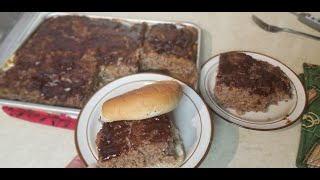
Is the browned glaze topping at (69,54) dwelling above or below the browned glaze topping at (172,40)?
below

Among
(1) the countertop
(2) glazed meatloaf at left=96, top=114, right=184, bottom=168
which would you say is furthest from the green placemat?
(2) glazed meatloaf at left=96, top=114, right=184, bottom=168

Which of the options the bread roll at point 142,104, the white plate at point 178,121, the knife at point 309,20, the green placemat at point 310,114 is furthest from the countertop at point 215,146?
the knife at point 309,20

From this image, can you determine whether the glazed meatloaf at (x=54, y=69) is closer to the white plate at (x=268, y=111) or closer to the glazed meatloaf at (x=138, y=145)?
the glazed meatloaf at (x=138, y=145)

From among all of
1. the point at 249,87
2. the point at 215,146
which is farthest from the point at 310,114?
the point at 215,146

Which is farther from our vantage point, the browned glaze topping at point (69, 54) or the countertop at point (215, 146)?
the browned glaze topping at point (69, 54)

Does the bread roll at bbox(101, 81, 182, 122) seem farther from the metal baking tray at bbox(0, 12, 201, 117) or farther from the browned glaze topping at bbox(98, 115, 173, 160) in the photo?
the metal baking tray at bbox(0, 12, 201, 117)
